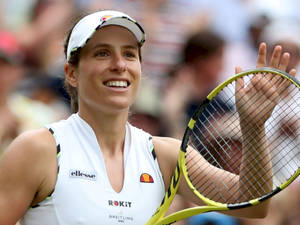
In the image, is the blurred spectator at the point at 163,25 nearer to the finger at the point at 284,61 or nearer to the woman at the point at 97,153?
the woman at the point at 97,153

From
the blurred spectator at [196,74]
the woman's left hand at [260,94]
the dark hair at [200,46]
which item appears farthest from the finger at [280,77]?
the dark hair at [200,46]

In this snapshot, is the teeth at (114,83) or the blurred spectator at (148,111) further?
the blurred spectator at (148,111)

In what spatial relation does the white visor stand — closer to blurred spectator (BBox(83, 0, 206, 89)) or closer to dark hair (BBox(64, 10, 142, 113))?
dark hair (BBox(64, 10, 142, 113))

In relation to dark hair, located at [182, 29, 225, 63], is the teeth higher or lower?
lower

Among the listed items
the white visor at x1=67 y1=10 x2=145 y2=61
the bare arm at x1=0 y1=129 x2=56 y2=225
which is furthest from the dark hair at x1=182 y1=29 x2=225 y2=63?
the bare arm at x1=0 y1=129 x2=56 y2=225

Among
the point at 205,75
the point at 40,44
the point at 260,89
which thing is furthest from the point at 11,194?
the point at 40,44

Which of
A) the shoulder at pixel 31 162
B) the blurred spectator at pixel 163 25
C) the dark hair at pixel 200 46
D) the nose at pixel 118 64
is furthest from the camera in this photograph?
the blurred spectator at pixel 163 25

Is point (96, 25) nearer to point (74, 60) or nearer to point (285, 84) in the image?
point (74, 60)

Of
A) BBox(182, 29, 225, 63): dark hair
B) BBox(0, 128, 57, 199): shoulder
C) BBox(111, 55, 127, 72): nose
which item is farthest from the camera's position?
BBox(182, 29, 225, 63): dark hair

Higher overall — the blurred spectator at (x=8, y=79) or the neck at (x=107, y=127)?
the blurred spectator at (x=8, y=79)

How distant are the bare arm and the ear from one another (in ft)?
1.56

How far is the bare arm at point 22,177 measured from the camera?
11.3 feet

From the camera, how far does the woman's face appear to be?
143 inches

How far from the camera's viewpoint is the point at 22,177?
11.2 ft
